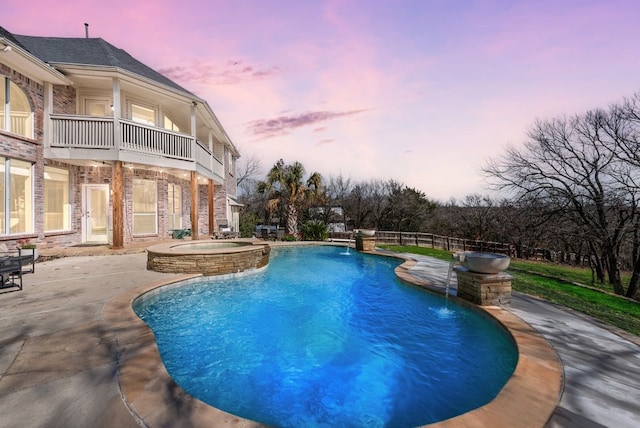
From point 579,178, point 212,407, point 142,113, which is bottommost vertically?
point 212,407

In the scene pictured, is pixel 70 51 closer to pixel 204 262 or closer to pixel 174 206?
pixel 174 206

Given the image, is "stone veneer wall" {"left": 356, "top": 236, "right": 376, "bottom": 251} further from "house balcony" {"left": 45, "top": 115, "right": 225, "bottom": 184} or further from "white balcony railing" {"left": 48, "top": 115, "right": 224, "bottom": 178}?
"house balcony" {"left": 45, "top": 115, "right": 225, "bottom": 184}

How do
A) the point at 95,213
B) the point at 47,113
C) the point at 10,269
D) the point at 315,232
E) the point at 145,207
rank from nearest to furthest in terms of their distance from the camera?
the point at 10,269, the point at 47,113, the point at 95,213, the point at 145,207, the point at 315,232

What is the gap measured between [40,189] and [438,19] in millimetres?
15182

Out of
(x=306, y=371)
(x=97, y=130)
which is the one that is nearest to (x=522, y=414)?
(x=306, y=371)

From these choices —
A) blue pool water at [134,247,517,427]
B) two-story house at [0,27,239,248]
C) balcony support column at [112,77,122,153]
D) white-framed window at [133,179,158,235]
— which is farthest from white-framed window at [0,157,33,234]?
blue pool water at [134,247,517,427]

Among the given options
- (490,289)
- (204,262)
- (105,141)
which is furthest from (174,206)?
(490,289)

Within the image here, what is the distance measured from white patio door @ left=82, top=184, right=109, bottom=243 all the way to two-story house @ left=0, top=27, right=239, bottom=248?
36 mm

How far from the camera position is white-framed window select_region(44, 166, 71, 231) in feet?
35.6

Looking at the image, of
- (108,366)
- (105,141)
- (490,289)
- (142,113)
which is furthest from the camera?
(142,113)

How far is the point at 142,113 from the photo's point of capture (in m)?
13.0

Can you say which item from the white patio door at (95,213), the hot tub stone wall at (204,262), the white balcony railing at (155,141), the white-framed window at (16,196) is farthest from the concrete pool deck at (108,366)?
the white patio door at (95,213)

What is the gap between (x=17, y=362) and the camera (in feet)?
9.90

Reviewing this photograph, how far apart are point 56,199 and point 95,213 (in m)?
1.46
